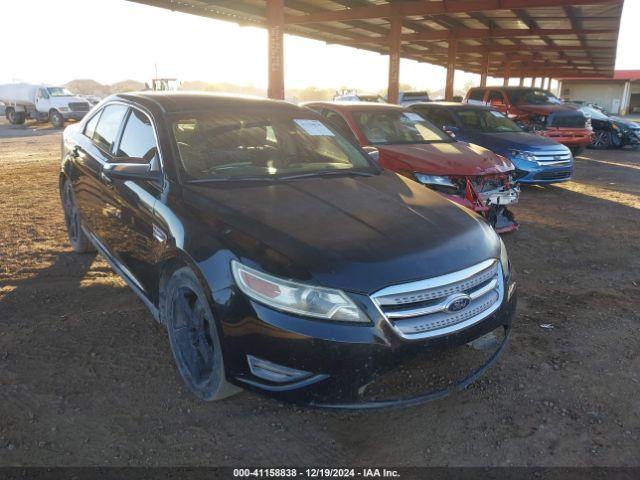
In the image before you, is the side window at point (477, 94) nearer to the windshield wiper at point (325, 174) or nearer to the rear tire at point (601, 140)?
the rear tire at point (601, 140)

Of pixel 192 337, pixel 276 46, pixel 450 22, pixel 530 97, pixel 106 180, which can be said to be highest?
pixel 450 22

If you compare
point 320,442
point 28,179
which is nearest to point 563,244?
point 320,442

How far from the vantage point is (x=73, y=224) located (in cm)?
492

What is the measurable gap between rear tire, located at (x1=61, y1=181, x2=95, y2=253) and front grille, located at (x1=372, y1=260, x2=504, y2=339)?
355 centimetres

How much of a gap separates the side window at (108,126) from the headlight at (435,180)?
128 inches

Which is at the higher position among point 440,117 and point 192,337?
point 440,117

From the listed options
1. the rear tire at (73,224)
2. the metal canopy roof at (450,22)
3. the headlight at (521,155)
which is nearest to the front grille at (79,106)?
the metal canopy roof at (450,22)

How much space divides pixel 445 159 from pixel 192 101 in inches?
130

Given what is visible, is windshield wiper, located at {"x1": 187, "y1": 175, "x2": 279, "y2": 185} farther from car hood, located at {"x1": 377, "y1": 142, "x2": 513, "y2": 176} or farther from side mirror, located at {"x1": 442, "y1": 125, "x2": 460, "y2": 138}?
side mirror, located at {"x1": 442, "y1": 125, "x2": 460, "y2": 138}

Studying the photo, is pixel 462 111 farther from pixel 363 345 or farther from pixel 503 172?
pixel 363 345

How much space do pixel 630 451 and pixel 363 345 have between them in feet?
4.81

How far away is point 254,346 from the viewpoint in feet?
7.31

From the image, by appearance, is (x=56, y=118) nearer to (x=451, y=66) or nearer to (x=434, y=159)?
(x=451, y=66)

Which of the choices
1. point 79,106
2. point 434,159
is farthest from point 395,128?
point 79,106
